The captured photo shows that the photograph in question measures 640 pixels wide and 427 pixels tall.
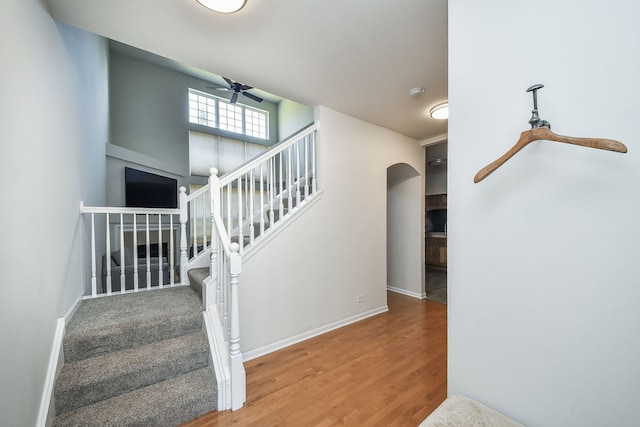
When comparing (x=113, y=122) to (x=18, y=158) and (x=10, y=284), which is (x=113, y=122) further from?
(x=10, y=284)

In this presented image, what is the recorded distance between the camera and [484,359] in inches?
47.4

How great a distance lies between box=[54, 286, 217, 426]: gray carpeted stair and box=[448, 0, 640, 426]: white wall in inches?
69.0

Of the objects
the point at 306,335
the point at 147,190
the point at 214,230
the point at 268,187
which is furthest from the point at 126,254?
the point at 306,335

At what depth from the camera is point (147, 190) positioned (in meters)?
4.12

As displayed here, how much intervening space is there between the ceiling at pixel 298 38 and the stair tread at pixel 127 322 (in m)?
2.23

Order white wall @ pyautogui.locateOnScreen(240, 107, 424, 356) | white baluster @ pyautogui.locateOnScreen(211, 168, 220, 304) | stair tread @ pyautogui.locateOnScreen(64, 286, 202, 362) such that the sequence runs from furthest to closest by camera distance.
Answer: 1. white wall @ pyautogui.locateOnScreen(240, 107, 424, 356)
2. white baluster @ pyautogui.locateOnScreen(211, 168, 220, 304)
3. stair tread @ pyautogui.locateOnScreen(64, 286, 202, 362)

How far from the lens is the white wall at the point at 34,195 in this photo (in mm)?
1098

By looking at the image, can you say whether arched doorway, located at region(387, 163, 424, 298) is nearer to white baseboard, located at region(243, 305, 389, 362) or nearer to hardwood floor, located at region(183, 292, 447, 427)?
white baseboard, located at region(243, 305, 389, 362)

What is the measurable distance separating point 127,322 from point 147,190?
2.91 m

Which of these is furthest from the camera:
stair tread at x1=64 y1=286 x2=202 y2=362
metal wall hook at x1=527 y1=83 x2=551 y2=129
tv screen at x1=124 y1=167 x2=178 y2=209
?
tv screen at x1=124 y1=167 x2=178 y2=209

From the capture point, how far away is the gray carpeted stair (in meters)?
1.51

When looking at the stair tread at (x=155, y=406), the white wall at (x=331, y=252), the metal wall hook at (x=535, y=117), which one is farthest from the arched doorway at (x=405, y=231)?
the stair tread at (x=155, y=406)

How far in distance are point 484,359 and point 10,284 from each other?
224 centimetres

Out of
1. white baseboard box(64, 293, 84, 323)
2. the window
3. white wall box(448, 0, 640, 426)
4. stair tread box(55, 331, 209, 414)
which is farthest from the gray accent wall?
white wall box(448, 0, 640, 426)
